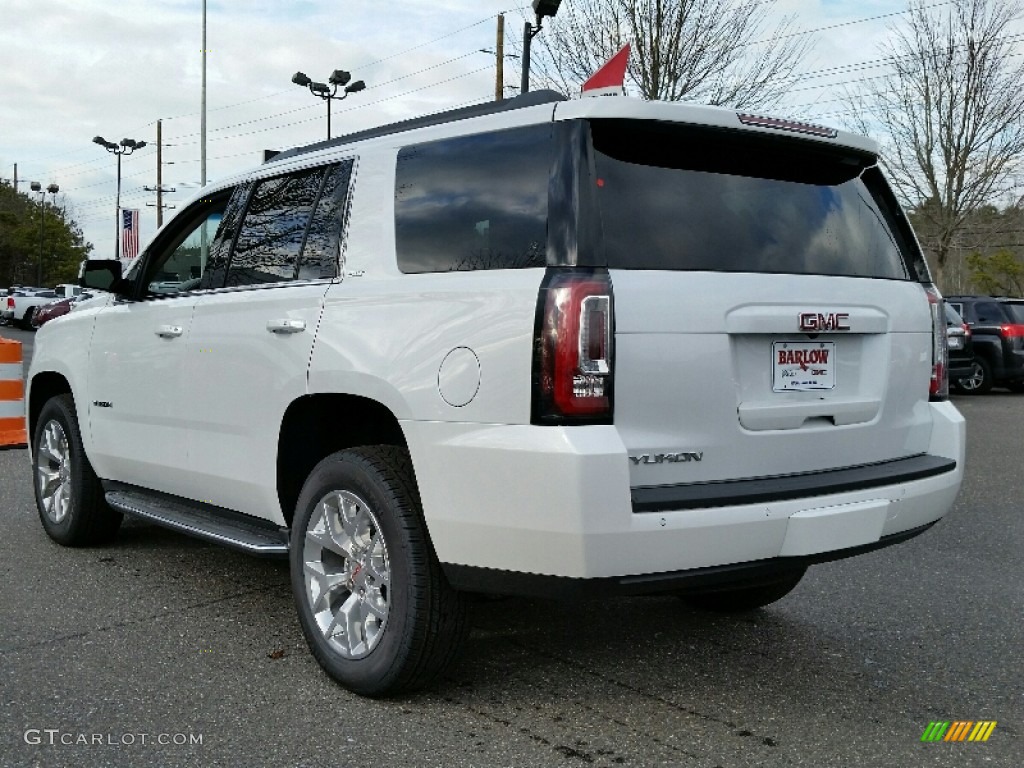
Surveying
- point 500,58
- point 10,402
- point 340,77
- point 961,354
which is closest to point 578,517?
point 10,402

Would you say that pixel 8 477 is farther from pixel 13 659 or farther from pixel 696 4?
pixel 696 4

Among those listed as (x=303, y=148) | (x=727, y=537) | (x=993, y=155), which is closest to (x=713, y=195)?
(x=727, y=537)

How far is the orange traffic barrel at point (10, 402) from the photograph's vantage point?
9.96m

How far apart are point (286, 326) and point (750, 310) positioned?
1.69 m

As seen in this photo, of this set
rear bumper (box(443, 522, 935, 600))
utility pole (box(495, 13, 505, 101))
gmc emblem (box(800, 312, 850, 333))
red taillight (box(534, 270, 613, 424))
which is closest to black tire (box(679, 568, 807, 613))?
rear bumper (box(443, 522, 935, 600))

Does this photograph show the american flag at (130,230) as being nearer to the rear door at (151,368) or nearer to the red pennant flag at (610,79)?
the rear door at (151,368)

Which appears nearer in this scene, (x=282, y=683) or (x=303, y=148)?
(x=282, y=683)

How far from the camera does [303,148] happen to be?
4660 mm

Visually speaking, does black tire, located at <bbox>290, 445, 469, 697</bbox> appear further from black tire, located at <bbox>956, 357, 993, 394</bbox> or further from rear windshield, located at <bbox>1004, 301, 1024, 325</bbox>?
rear windshield, located at <bbox>1004, 301, 1024, 325</bbox>

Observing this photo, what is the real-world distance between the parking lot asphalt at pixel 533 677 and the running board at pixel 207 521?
0.39 meters

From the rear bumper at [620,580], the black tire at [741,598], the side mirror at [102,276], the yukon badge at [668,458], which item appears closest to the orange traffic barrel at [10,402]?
the side mirror at [102,276]

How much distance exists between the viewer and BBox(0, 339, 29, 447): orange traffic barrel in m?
9.96

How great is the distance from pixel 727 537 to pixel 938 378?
1378 mm

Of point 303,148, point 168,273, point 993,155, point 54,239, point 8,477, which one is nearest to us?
point 303,148
